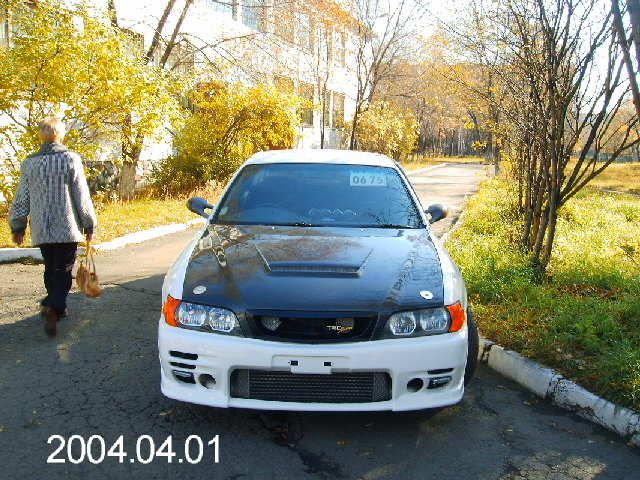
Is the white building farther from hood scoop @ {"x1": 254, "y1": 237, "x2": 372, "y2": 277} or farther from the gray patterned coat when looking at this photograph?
hood scoop @ {"x1": 254, "y1": 237, "x2": 372, "y2": 277}

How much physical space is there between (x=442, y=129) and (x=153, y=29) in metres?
58.3

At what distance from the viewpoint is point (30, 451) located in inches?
122

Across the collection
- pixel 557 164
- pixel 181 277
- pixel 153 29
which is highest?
pixel 153 29

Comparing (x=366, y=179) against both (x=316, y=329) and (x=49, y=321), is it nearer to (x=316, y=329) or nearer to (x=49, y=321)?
(x=316, y=329)

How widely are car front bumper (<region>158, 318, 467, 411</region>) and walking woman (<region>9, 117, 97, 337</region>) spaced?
208 centimetres

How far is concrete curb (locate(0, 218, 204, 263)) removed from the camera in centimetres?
765

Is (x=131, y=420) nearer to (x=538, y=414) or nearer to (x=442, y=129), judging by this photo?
(x=538, y=414)

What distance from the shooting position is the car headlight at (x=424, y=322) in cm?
320

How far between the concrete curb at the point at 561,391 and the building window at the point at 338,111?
31.1 m

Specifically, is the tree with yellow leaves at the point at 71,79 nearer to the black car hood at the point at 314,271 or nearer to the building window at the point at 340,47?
the black car hood at the point at 314,271

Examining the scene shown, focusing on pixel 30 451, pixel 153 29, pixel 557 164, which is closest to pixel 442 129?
pixel 153 29

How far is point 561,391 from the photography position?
4027mm

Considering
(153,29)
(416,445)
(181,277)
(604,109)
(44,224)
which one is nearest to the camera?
(416,445)

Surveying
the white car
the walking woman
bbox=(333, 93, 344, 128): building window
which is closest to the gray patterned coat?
the walking woman
